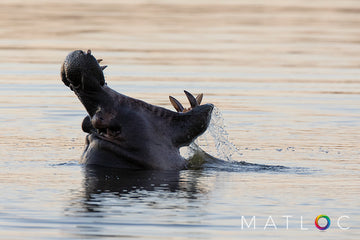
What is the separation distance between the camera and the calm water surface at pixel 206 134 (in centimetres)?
985

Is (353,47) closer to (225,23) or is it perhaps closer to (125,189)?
(225,23)

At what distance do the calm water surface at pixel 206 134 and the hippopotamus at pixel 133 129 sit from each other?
220 mm

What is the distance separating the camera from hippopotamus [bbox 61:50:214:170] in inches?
469

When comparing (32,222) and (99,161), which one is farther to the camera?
(99,161)

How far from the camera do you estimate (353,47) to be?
92.5ft

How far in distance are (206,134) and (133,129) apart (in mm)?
4135

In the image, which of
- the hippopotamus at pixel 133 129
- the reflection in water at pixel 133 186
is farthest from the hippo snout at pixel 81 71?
the reflection in water at pixel 133 186

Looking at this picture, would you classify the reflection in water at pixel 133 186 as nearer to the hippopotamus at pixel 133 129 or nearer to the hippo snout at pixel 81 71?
the hippopotamus at pixel 133 129

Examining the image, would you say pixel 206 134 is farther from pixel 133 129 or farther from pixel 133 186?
Result: pixel 133 186

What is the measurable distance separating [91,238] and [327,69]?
593 inches

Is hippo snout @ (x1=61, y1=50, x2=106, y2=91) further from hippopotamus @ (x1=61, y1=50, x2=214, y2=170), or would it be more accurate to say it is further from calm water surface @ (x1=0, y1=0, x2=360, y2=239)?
calm water surface @ (x1=0, y1=0, x2=360, y2=239)

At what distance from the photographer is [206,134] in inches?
631

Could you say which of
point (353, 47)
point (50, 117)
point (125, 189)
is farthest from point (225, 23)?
point (125, 189)

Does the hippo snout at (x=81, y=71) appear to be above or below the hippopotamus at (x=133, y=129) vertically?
above
